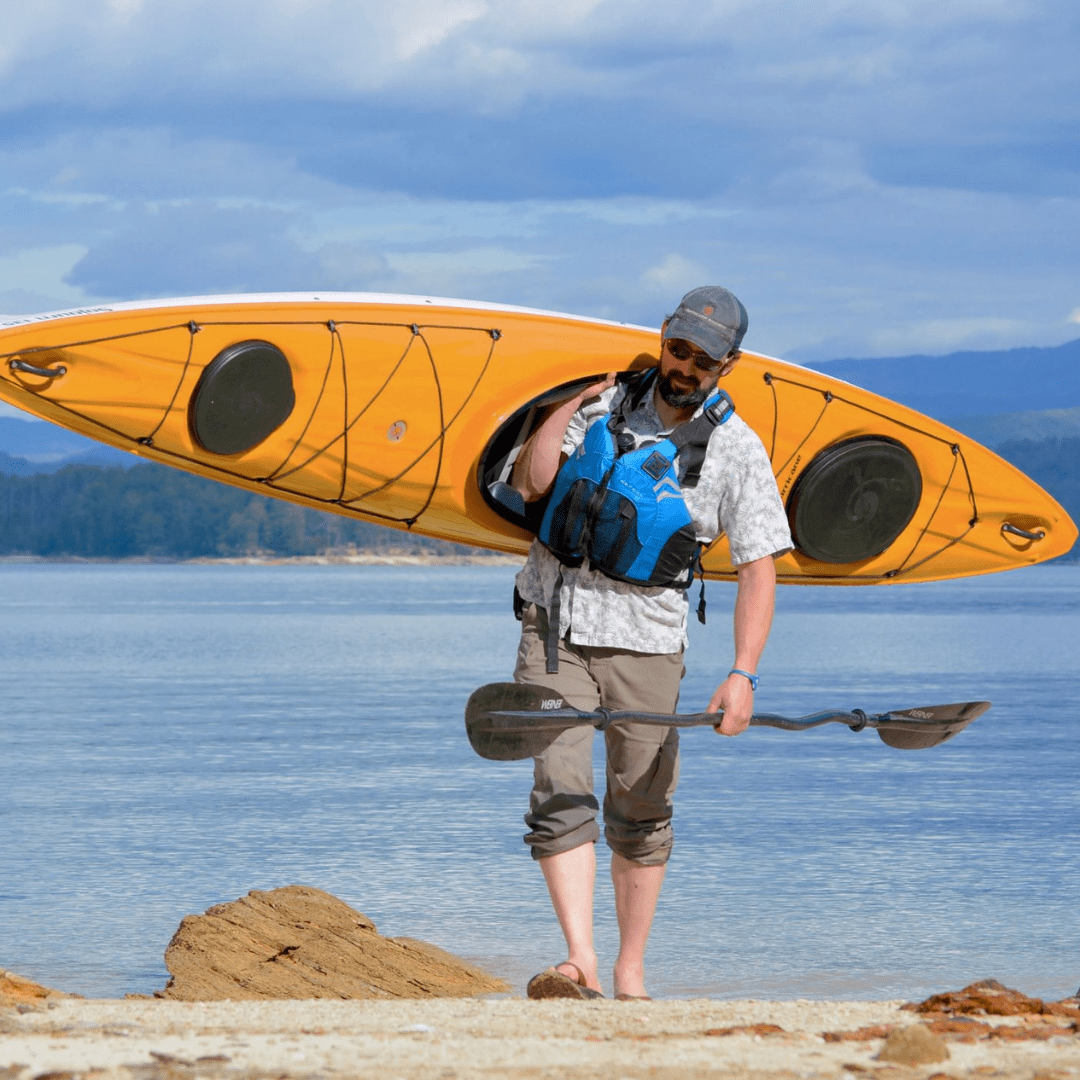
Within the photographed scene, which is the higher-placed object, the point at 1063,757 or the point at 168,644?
the point at 1063,757

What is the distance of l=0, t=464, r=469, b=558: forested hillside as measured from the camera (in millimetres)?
132500

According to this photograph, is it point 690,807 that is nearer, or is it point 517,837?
point 517,837

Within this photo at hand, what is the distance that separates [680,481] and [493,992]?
303 cm

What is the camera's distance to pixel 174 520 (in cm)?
13412

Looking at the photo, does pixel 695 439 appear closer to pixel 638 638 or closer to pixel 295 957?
pixel 638 638

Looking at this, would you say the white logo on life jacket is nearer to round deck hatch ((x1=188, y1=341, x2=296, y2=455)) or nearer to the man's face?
the man's face

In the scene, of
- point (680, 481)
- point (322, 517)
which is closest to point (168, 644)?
point (680, 481)

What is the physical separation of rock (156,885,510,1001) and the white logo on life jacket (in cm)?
257

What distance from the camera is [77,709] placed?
19406 millimetres

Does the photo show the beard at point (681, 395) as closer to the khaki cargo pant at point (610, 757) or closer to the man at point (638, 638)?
the man at point (638, 638)

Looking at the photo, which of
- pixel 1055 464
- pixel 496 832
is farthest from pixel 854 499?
pixel 1055 464

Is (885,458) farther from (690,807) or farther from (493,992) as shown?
(690,807)

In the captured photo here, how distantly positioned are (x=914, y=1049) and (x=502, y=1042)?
771 mm

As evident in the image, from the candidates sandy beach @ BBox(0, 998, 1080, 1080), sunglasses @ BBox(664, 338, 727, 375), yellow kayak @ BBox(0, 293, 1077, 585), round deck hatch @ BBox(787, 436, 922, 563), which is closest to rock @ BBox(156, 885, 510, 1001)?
yellow kayak @ BBox(0, 293, 1077, 585)
